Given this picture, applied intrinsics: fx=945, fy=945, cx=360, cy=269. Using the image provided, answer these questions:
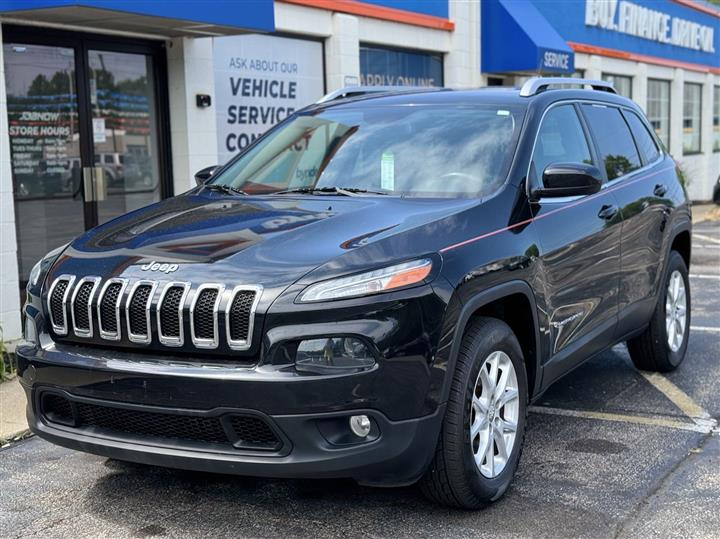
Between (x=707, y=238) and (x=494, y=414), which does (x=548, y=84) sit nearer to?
(x=494, y=414)

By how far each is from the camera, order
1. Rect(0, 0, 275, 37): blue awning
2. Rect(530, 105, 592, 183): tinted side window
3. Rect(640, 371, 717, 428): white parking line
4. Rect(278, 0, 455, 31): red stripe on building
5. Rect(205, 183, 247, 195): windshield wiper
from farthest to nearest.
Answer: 1. Rect(278, 0, 455, 31): red stripe on building
2. Rect(0, 0, 275, 37): blue awning
3. Rect(640, 371, 717, 428): white parking line
4. Rect(205, 183, 247, 195): windshield wiper
5. Rect(530, 105, 592, 183): tinted side window

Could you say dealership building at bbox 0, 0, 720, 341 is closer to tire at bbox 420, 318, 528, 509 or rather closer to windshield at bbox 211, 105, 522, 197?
windshield at bbox 211, 105, 522, 197

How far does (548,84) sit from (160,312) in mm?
2776

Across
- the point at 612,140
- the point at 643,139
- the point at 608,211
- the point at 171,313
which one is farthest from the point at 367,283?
the point at 643,139

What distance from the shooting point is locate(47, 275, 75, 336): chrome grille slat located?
3858mm

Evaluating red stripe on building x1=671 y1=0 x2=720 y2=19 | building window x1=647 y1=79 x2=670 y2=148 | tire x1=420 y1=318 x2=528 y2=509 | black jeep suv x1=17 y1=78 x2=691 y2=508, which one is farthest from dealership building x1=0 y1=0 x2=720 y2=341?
red stripe on building x1=671 y1=0 x2=720 y2=19

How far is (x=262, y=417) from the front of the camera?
135 inches

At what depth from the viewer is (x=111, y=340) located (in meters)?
3.71

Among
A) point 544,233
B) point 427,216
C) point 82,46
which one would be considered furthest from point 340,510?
point 82,46

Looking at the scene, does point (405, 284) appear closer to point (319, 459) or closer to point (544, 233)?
point (319, 459)

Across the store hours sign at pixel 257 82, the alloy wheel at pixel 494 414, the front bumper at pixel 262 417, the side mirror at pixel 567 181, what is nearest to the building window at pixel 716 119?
the store hours sign at pixel 257 82

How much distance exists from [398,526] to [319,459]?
0.64 meters

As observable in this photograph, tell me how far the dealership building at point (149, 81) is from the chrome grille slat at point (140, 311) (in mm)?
4212

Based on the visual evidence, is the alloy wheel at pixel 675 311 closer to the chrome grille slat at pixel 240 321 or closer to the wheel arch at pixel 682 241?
the wheel arch at pixel 682 241
